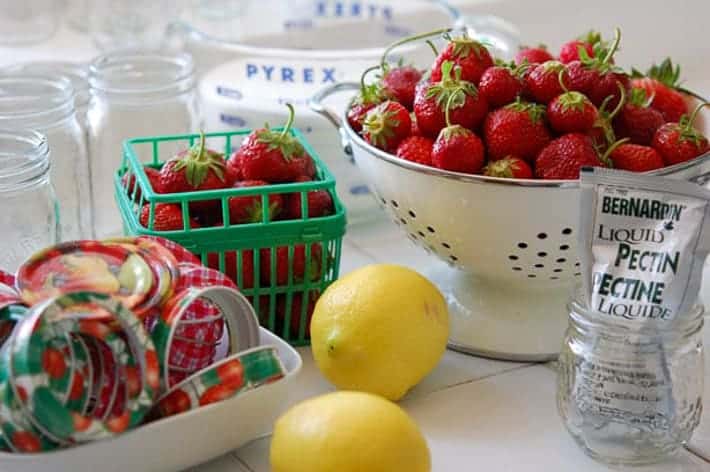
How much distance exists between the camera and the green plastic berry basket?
89cm

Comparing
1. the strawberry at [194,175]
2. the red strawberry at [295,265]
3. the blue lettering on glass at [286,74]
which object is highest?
the blue lettering on glass at [286,74]

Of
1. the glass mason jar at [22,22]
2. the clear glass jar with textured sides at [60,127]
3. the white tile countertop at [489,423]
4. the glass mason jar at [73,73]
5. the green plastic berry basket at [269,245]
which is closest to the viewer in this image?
the white tile countertop at [489,423]

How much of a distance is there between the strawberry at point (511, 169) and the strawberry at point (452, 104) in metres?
0.04

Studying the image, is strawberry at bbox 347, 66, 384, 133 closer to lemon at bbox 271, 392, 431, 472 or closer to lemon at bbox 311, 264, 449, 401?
lemon at bbox 311, 264, 449, 401

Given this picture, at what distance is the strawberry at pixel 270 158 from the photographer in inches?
36.5

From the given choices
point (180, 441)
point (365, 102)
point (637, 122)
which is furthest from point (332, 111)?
point (180, 441)

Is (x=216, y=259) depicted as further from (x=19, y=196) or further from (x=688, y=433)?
(x=688, y=433)

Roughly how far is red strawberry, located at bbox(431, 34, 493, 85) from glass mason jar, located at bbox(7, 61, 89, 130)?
0.36 metres

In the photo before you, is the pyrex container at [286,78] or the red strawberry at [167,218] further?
the pyrex container at [286,78]

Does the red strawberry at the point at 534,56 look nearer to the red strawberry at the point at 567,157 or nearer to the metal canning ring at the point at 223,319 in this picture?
the red strawberry at the point at 567,157

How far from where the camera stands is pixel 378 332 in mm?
821

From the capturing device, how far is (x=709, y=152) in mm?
873

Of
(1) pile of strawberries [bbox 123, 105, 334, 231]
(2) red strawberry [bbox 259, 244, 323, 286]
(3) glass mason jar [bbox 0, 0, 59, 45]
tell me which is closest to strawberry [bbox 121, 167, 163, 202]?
(1) pile of strawberries [bbox 123, 105, 334, 231]

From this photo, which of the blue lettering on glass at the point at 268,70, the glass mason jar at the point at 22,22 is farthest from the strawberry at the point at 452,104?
the glass mason jar at the point at 22,22
